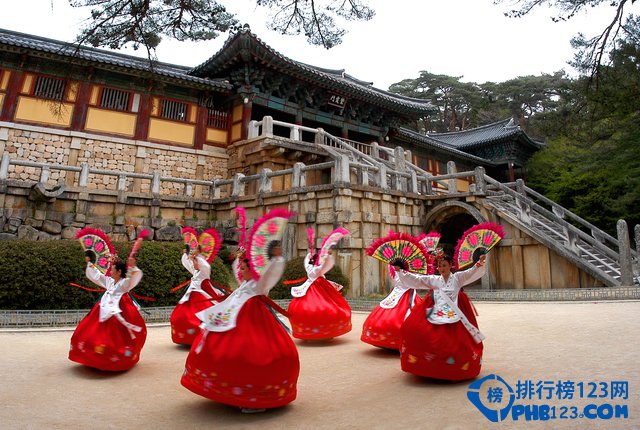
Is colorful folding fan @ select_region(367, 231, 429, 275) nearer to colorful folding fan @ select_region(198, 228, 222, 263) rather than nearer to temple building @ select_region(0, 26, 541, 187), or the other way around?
colorful folding fan @ select_region(198, 228, 222, 263)

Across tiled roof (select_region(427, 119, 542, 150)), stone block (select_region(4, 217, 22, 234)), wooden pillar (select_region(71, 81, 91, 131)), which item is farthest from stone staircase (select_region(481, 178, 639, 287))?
tiled roof (select_region(427, 119, 542, 150))

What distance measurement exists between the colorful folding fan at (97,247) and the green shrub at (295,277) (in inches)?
217

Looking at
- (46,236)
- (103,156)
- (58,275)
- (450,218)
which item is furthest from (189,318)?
(103,156)

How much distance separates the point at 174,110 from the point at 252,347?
1415 centimetres

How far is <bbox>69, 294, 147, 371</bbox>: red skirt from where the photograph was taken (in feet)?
13.1

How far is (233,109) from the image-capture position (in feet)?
53.2

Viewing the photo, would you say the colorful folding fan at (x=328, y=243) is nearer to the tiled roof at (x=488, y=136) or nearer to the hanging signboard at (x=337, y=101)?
the hanging signboard at (x=337, y=101)

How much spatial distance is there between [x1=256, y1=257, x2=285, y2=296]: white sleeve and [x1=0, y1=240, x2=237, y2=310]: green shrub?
5871 mm

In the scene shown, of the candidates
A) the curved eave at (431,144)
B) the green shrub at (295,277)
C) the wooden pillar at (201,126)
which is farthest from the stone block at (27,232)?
the curved eave at (431,144)

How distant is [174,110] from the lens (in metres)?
15.1

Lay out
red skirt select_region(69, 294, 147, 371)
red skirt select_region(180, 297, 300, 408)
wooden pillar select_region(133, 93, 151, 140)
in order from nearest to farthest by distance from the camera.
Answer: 1. red skirt select_region(180, 297, 300, 408)
2. red skirt select_region(69, 294, 147, 371)
3. wooden pillar select_region(133, 93, 151, 140)

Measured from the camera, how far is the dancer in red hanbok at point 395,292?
13.5 feet

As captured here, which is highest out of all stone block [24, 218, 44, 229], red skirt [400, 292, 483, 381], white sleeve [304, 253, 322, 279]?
stone block [24, 218, 44, 229]

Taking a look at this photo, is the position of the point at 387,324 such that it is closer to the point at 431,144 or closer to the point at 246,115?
the point at 246,115
